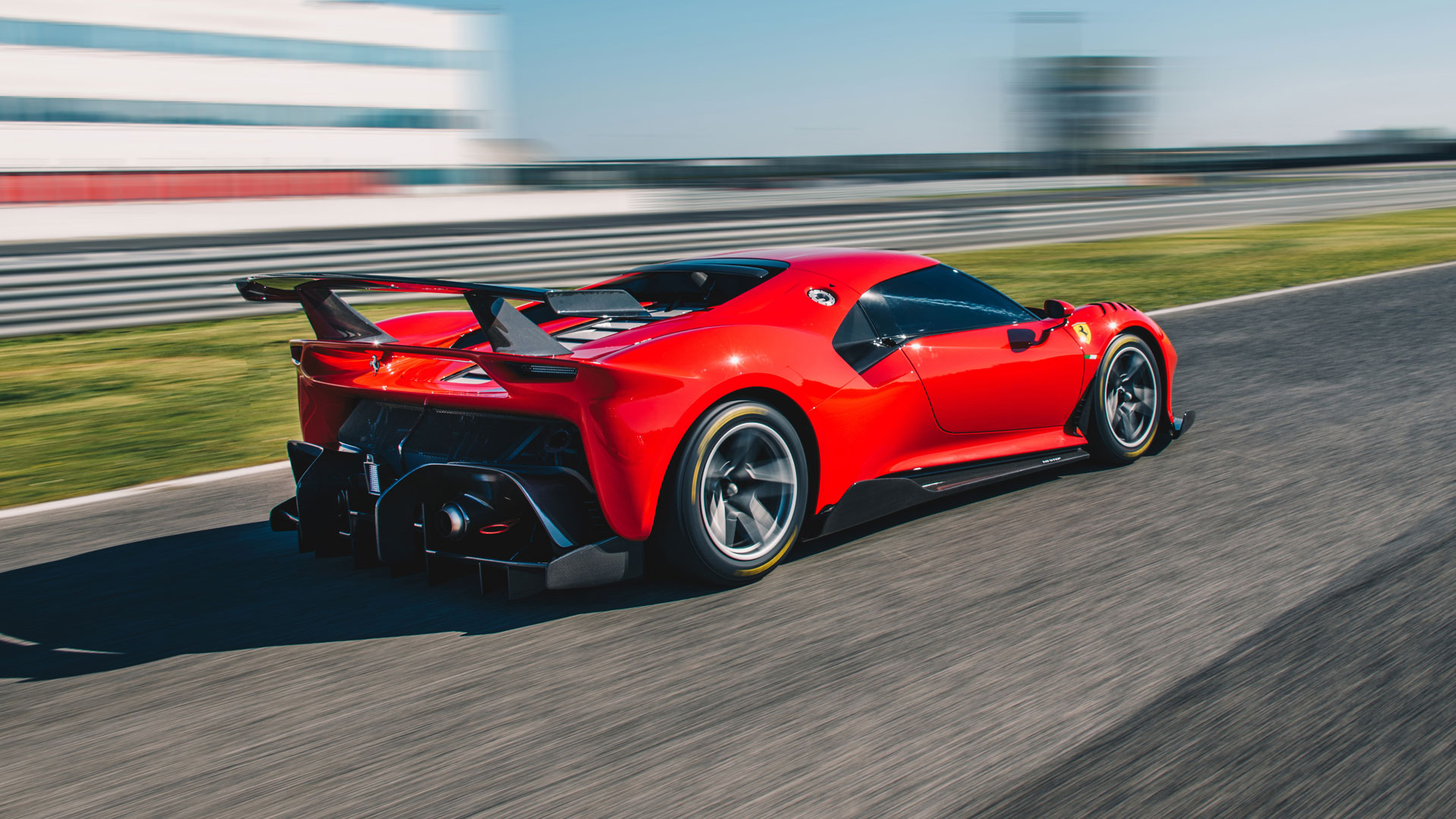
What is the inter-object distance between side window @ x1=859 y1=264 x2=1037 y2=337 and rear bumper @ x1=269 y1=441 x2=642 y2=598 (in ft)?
4.78

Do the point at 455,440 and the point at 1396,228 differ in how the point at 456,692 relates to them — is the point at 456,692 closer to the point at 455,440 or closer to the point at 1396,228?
the point at 455,440

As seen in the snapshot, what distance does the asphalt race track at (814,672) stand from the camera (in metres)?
2.72

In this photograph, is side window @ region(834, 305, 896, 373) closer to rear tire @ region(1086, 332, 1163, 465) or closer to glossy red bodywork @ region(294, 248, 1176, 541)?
glossy red bodywork @ region(294, 248, 1176, 541)

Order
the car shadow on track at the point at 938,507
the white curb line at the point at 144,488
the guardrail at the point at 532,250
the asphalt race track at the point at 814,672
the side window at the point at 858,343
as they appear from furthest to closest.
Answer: the guardrail at the point at 532,250 < the white curb line at the point at 144,488 < the car shadow on track at the point at 938,507 < the side window at the point at 858,343 < the asphalt race track at the point at 814,672

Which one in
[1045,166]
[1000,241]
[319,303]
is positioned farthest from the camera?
[1045,166]

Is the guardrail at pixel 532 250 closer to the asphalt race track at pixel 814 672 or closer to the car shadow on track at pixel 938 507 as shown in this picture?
the asphalt race track at pixel 814 672

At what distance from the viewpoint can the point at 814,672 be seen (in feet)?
11.0

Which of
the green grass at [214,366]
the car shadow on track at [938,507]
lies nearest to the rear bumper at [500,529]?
the car shadow on track at [938,507]

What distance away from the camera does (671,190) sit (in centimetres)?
3378

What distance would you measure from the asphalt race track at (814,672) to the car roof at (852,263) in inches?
38.6

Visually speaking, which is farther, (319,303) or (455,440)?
(319,303)

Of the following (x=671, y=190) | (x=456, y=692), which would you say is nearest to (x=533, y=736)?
(x=456, y=692)

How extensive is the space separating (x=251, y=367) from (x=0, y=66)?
39845 mm

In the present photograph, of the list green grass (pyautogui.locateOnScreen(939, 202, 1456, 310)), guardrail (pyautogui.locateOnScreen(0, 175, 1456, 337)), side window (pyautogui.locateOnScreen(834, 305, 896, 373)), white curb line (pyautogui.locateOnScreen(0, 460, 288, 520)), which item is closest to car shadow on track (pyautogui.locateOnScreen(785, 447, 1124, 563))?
side window (pyautogui.locateOnScreen(834, 305, 896, 373))
